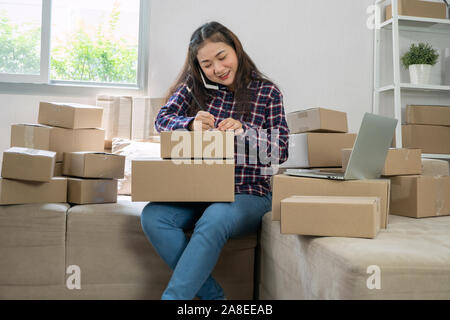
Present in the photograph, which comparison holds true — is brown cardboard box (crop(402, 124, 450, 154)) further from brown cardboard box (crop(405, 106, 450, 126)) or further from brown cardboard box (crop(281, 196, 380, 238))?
brown cardboard box (crop(281, 196, 380, 238))

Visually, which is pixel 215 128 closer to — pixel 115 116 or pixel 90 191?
pixel 90 191

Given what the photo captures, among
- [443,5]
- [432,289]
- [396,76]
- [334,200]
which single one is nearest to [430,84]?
[396,76]

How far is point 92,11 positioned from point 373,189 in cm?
181

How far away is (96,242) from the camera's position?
54.6 inches

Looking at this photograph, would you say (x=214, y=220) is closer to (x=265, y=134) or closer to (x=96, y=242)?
(x=265, y=134)

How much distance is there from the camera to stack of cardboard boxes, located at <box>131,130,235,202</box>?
3.86ft

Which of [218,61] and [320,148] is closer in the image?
[218,61]

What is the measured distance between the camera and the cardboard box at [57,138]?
5.38 ft

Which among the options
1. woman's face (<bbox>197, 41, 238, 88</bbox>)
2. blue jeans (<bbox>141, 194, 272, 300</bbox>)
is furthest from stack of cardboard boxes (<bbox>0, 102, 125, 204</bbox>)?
woman's face (<bbox>197, 41, 238, 88</bbox>)

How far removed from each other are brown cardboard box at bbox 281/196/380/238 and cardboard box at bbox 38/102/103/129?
3.63ft

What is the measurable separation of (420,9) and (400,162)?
4.74 ft

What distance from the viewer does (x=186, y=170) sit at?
1183 millimetres

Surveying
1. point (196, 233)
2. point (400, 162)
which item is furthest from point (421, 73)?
point (196, 233)

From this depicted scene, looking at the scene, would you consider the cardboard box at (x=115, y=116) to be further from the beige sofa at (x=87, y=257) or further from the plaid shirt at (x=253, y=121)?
the beige sofa at (x=87, y=257)
